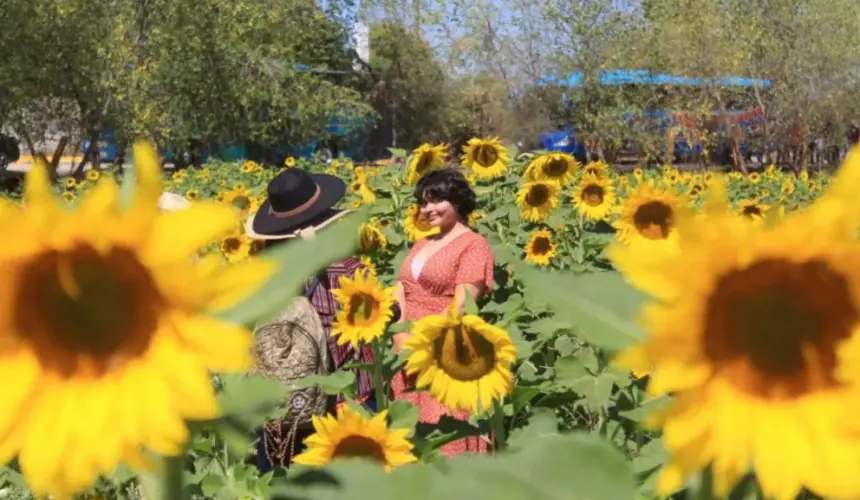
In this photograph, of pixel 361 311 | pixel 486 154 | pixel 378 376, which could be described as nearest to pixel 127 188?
pixel 378 376

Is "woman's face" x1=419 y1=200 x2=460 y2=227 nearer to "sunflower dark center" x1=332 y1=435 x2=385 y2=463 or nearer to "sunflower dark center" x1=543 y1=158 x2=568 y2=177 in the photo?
"sunflower dark center" x1=543 y1=158 x2=568 y2=177

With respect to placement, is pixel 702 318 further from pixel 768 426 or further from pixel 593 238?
pixel 593 238

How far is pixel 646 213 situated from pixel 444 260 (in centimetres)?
95

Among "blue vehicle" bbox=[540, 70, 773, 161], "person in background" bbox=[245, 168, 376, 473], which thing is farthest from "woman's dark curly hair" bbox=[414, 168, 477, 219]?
"blue vehicle" bbox=[540, 70, 773, 161]

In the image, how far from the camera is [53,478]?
2.21 ft

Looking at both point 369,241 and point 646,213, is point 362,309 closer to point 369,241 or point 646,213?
point 646,213

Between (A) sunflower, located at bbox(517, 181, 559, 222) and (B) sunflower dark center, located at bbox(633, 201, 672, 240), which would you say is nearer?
(B) sunflower dark center, located at bbox(633, 201, 672, 240)

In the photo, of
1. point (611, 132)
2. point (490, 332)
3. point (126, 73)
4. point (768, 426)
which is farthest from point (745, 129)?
point (768, 426)

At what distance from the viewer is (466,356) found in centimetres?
207

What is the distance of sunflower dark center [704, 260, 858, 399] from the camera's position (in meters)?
0.65

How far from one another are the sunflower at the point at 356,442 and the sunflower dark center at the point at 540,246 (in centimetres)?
322

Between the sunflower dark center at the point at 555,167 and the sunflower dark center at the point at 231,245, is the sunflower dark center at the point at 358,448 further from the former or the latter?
the sunflower dark center at the point at 555,167

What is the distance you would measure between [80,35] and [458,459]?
17.5m

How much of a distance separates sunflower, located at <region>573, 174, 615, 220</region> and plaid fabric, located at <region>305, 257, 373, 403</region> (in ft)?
6.15
